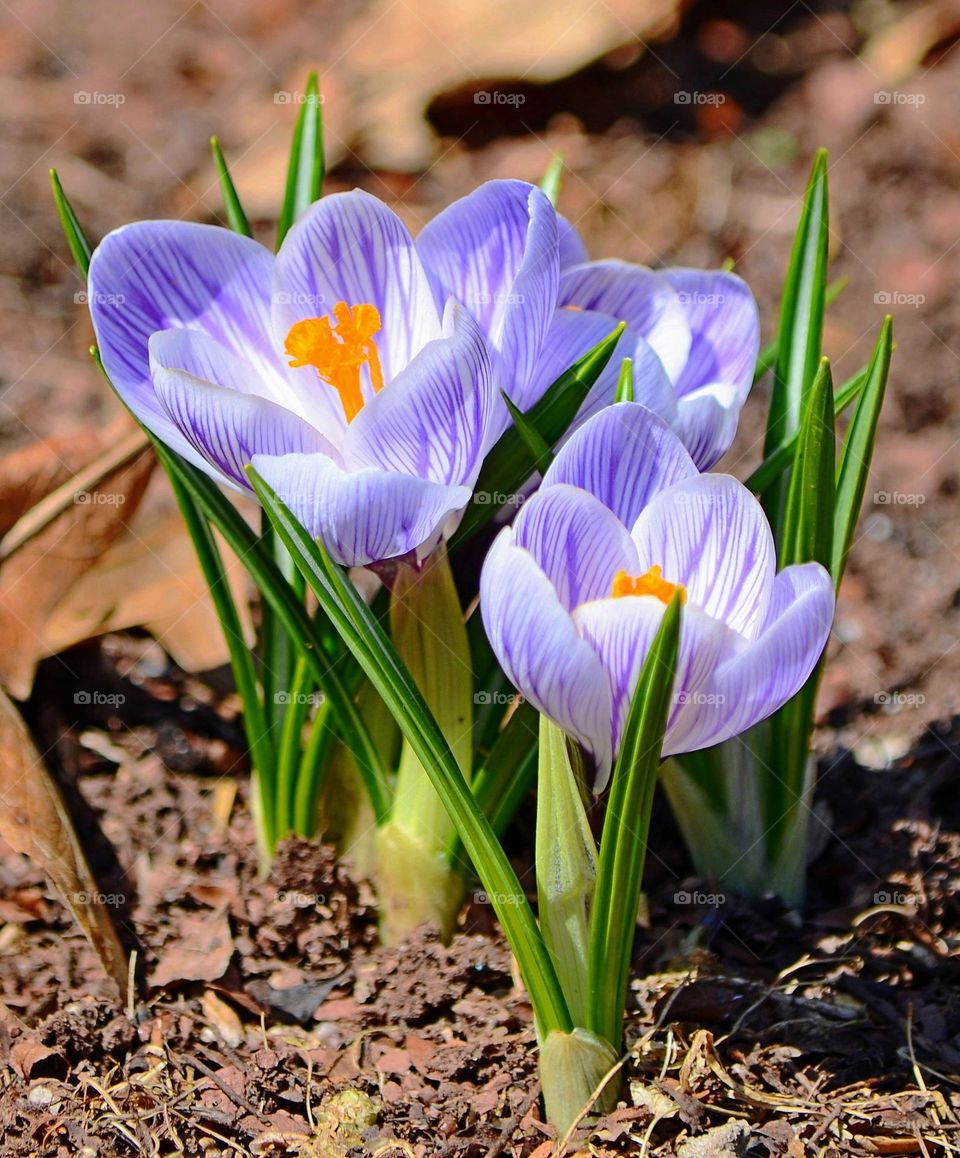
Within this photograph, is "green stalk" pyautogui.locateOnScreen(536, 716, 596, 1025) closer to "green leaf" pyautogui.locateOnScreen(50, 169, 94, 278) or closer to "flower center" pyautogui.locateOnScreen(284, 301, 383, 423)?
"flower center" pyautogui.locateOnScreen(284, 301, 383, 423)

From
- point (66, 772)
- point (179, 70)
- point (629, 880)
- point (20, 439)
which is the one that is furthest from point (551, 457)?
point (179, 70)

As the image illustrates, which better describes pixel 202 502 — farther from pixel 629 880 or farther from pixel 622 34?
pixel 622 34

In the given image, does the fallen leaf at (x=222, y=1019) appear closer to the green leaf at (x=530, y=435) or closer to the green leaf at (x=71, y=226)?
the green leaf at (x=530, y=435)

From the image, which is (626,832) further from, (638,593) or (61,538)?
(61,538)

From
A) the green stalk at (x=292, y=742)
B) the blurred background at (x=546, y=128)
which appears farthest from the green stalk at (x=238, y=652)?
the blurred background at (x=546, y=128)

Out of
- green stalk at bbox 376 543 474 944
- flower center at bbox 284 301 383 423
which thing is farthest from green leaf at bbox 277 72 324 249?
green stalk at bbox 376 543 474 944

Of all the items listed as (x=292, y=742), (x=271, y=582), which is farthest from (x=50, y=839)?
(x=271, y=582)
